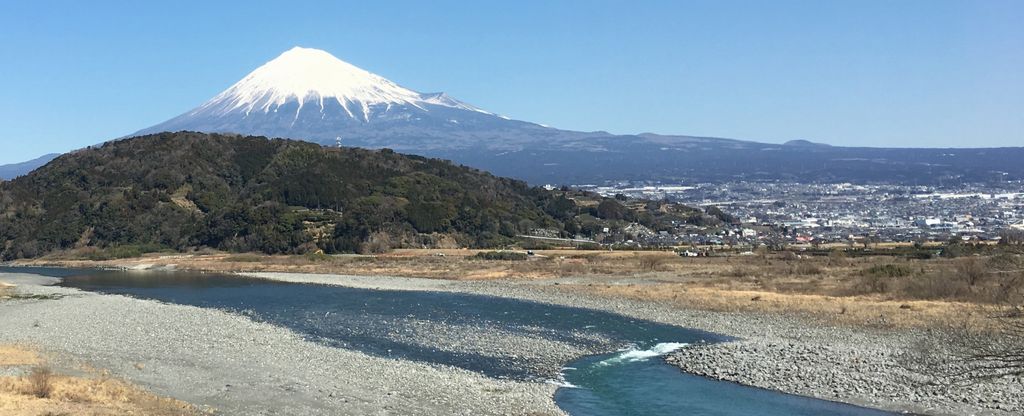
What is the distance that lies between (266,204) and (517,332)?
61606 millimetres

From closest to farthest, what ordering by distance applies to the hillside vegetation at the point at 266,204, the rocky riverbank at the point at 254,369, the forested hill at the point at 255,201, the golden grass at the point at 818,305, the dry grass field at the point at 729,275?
the rocky riverbank at the point at 254,369 < the golden grass at the point at 818,305 < the dry grass field at the point at 729,275 < the hillside vegetation at the point at 266,204 < the forested hill at the point at 255,201

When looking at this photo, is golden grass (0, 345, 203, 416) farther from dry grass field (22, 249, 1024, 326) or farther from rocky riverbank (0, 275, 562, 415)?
dry grass field (22, 249, 1024, 326)

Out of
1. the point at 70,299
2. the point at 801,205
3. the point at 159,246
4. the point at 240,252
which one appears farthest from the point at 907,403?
the point at 801,205

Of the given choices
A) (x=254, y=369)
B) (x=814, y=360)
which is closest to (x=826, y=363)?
(x=814, y=360)

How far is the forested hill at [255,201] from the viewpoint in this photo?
263ft

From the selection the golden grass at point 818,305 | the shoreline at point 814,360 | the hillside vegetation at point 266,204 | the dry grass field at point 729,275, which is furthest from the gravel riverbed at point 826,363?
the hillside vegetation at point 266,204

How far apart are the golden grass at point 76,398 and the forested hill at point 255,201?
185 ft

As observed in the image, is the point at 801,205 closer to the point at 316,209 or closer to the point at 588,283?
the point at 316,209

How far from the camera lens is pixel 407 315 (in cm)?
3478

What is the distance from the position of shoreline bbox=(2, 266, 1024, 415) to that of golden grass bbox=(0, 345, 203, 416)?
8.59 m

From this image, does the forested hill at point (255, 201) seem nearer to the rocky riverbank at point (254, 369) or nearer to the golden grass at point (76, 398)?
the rocky riverbank at point (254, 369)

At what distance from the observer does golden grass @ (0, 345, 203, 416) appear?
15086mm

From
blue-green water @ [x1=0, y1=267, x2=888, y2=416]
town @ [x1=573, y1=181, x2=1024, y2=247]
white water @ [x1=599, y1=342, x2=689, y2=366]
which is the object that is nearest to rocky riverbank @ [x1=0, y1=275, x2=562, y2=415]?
blue-green water @ [x1=0, y1=267, x2=888, y2=416]

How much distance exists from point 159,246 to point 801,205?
107 meters
